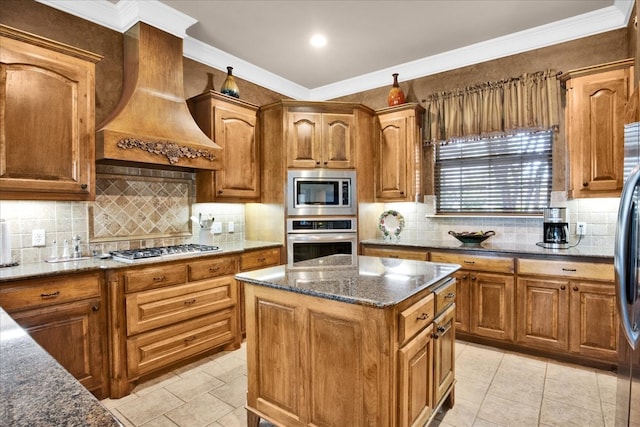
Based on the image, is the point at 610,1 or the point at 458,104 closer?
the point at 610,1

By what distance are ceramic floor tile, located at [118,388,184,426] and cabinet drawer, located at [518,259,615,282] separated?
296cm

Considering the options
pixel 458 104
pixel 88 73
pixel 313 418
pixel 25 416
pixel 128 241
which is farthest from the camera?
pixel 458 104

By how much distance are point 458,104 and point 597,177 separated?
151cm

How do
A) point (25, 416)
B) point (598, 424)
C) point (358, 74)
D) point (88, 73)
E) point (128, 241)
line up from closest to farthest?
point (25, 416)
point (598, 424)
point (88, 73)
point (128, 241)
point (358, 74)

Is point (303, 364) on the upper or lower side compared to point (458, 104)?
lower

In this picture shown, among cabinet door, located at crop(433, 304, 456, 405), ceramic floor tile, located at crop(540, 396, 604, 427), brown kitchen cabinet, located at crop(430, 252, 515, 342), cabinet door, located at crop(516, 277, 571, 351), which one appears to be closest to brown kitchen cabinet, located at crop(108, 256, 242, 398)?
cabinet door, located at crop(433, 304, 456, 405)

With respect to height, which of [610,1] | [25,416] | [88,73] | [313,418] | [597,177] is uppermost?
[610,1]

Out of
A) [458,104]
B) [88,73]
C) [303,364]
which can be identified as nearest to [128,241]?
[88,73]

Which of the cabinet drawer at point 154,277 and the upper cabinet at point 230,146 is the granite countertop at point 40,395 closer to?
the cabinet drawer at point 154,277

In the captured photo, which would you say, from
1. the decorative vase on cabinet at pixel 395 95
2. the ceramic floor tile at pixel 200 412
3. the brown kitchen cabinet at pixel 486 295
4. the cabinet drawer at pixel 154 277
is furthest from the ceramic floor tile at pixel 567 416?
the decorative vase on cabinet at pixel 395 95

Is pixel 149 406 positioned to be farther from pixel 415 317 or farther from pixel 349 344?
pixel 415 317

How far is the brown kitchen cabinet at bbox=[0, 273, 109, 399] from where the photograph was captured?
2.04 m

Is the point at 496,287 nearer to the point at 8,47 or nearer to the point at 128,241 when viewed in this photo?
the point at 128,241

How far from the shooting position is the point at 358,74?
175 inches
